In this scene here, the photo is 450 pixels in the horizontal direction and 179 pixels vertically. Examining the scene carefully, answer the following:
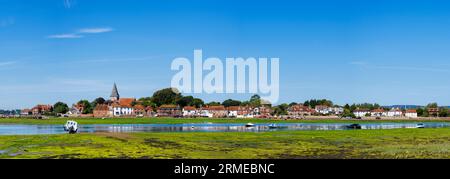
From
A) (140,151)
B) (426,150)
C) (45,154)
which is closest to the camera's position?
(45,154)
